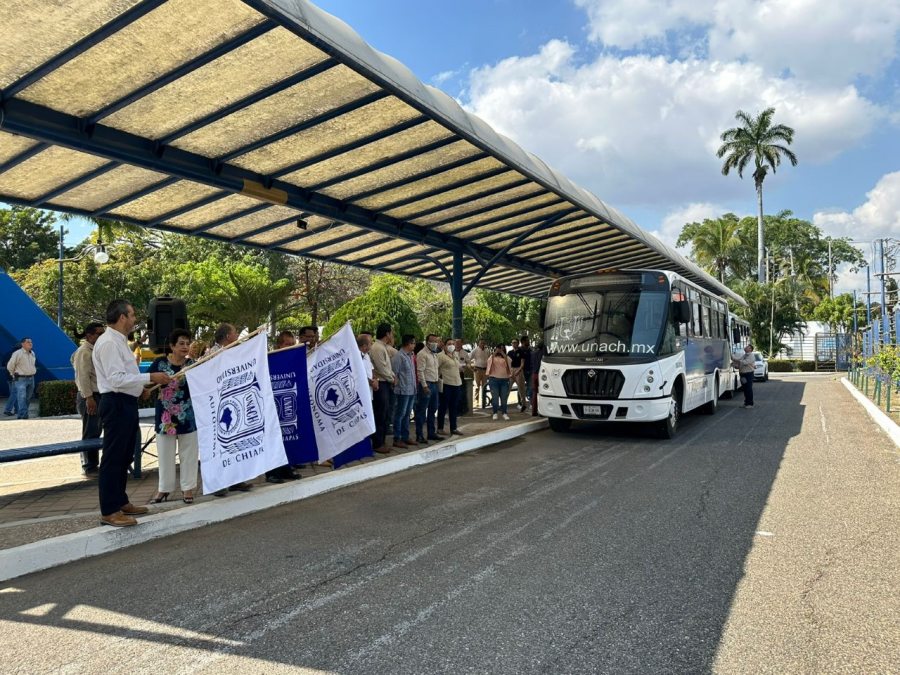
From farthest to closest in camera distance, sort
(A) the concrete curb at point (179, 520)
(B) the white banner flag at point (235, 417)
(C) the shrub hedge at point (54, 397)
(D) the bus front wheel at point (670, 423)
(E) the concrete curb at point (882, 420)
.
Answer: (C) the shrub hedge at point (54, 397) < (D) the bus front wheel at point (670, 423) < (E) the concrete curb at point (882, 420) < (B) the white banner flag at point (235, 417) < (A) the concrete curb at point (179, 520)

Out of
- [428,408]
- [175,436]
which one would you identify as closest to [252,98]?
[175,436]

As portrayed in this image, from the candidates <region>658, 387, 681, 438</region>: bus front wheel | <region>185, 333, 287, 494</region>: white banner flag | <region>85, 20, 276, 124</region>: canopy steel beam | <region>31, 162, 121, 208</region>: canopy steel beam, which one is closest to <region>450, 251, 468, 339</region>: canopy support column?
<region>658, 387, 681, 438</region>: bus front wheel

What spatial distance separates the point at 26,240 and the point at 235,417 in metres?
54.2

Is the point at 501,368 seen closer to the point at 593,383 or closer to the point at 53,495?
the point at 593,383

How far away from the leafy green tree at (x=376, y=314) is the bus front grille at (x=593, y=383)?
60.1 feet

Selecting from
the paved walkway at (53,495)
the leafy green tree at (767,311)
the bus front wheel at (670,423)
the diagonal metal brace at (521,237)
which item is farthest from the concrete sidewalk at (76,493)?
the leafy green tree at (767,311)

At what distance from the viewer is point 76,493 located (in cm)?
748

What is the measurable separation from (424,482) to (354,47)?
5081 millimetres

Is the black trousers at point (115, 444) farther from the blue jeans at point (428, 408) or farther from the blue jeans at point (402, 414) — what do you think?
the blue jeans at point (428, 408)

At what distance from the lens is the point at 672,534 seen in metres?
5.73

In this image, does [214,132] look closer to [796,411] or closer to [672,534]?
[672,534]

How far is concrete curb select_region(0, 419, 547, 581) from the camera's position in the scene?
516 cm

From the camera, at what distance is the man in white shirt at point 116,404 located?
18.3 ft

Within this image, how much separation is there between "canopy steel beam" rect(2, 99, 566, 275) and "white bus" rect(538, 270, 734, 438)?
3.69 metres
